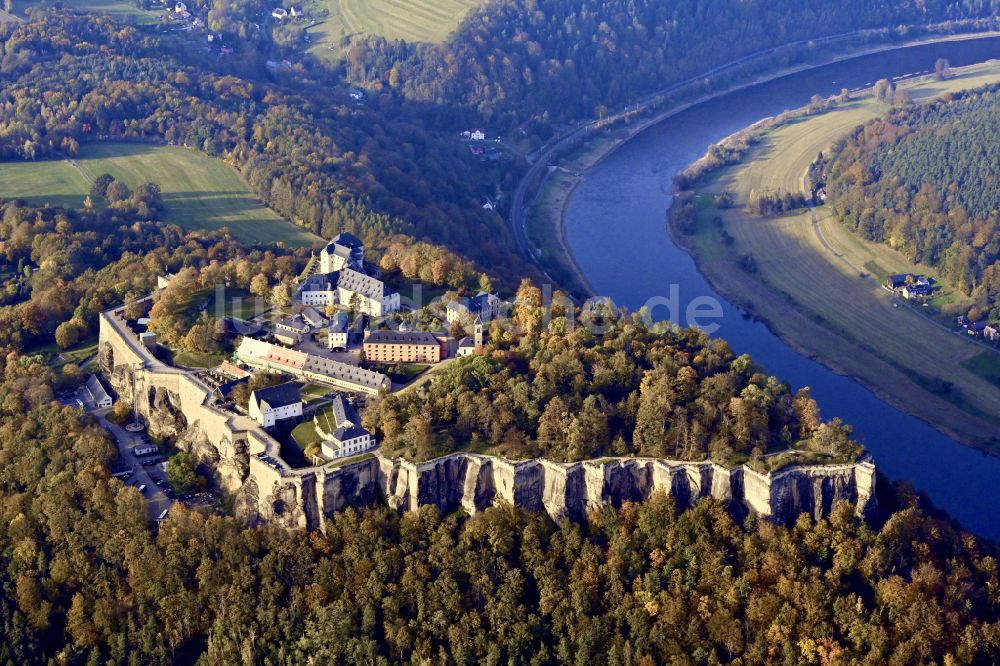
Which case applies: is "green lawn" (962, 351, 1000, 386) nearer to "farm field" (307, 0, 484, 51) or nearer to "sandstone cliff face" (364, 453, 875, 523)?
"sandstone cliff face" (364, 453, 875, 523)

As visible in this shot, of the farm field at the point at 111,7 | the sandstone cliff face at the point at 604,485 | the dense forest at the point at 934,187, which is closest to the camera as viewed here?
the sandstone cliff face at the point at 604,485

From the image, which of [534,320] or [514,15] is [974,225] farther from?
[514,15]

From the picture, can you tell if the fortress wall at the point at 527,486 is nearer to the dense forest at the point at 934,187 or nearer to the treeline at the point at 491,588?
the treeline at the point at 491,588

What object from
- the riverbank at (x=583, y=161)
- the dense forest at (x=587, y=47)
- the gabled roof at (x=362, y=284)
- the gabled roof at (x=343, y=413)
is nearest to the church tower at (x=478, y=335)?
the gabled roof at (x=362, y=284)

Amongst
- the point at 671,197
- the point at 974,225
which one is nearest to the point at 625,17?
the point at 671,197

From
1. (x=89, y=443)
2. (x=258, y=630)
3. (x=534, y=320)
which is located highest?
(x=534, y=320)

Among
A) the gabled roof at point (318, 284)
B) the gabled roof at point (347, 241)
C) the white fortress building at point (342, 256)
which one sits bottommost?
the gabled roof at point (318, 284)

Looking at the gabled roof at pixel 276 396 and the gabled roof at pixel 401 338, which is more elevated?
the gabled roof at pixel 401 338
